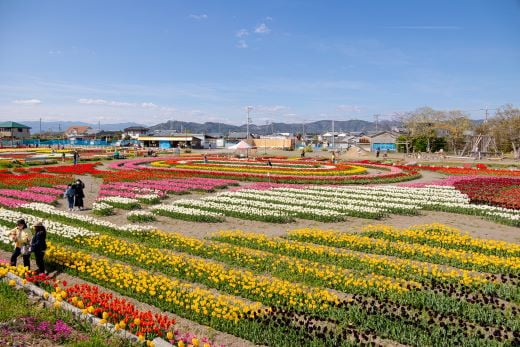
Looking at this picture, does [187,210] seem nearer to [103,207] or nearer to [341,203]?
[103,207]

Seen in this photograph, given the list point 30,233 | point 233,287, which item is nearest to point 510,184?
point 233,287

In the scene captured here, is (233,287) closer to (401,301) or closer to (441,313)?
(401,301)

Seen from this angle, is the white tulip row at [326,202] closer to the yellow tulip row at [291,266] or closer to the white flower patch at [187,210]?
the white flower patch at [187,210]

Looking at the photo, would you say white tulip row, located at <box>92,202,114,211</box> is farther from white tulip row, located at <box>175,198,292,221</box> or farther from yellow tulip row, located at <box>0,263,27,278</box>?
yellow tulip row, located at <box>0,263,27,278</box>

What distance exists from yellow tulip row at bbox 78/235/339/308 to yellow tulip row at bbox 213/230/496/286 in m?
2.27

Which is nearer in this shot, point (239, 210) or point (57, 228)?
point (57, 228)

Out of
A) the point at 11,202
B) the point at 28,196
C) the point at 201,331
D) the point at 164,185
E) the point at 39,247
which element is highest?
the point at 164,185

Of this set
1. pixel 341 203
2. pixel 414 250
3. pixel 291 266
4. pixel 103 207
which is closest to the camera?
pixel 291 266

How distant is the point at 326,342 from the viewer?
23.8ft

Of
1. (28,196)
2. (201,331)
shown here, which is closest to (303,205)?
(201,331)

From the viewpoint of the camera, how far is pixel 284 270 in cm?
1143

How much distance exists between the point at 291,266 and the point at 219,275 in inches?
88.7

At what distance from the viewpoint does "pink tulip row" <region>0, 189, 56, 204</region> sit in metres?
23.2

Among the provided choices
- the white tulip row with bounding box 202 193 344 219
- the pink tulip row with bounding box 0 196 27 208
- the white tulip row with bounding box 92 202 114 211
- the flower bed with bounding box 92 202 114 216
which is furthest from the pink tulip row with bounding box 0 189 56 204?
the white tulip row with bounding box 202 193 344 219
